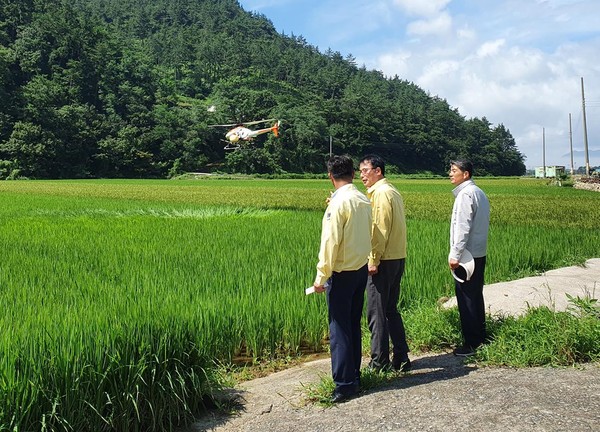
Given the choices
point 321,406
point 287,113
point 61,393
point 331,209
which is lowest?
point 321,406

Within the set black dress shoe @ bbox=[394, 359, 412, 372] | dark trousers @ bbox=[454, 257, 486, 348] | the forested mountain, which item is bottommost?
black dress shoe @ bbox=[394, 359, 412, 372]

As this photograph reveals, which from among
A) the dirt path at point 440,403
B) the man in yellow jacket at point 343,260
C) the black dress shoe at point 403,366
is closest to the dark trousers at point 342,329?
the man in yellow jacket at point 343,260

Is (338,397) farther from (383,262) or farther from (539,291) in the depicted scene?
(539,291)

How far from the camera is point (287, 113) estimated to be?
86562 millimetres

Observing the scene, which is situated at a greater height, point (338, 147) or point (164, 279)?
point (338, 147)

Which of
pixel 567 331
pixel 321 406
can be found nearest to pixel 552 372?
pixel 567 331

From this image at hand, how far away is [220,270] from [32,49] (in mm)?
86222

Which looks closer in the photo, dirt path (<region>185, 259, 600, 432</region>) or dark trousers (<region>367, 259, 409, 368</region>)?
dirt path (<region>185, 259, 600, 432</region>)

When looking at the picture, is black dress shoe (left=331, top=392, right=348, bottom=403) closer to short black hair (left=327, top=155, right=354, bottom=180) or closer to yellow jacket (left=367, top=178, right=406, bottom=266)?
yellow jacket (left=367, top=178, right=406, bottom=266)

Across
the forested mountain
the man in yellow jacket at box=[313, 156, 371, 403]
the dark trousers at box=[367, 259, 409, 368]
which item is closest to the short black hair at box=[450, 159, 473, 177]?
the dark trousers at box=[367, 259, 409, 368]

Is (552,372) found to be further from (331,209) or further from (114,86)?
(114,86)

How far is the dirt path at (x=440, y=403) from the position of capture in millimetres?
3248

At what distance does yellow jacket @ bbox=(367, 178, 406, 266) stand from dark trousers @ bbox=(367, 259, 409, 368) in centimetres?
8

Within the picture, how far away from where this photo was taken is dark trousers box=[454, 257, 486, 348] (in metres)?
4.68
